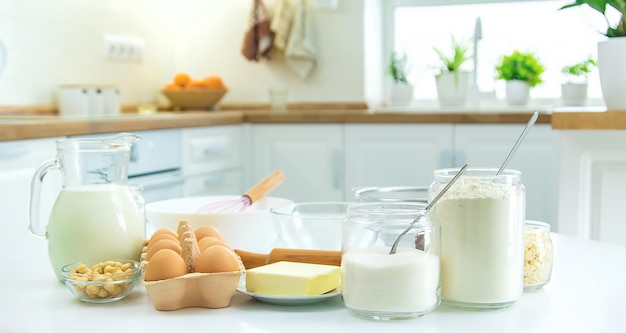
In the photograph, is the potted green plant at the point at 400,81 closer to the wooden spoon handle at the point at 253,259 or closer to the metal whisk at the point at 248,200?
the metal whisk at the point at 248,200

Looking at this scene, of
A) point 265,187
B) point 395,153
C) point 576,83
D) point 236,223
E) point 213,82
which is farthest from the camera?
point 213,82

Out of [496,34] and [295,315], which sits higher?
[496,34]

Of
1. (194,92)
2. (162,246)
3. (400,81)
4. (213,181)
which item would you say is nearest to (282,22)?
(194,92)

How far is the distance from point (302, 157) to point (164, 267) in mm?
2695

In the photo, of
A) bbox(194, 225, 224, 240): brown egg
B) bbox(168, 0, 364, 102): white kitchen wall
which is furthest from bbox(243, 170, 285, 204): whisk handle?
bbox(168, 0, 364, 102): white kitchen wall

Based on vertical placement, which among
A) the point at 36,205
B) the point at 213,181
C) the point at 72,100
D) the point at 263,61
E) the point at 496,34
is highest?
the point at 496,34

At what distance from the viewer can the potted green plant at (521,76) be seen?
12.6ft

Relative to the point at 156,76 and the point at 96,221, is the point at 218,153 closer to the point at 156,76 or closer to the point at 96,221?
the point at 156,76

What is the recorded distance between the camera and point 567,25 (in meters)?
3.93

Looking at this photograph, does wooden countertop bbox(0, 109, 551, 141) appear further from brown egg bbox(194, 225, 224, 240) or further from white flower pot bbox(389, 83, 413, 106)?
brown egg bbox(194, 225, 224, 240)

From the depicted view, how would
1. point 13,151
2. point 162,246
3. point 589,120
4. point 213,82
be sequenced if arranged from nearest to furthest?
1. point 162,246
2. point 589,120
3. point 13,151
4. point 213,82

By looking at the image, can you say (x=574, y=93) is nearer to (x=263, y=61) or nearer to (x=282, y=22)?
(x=282, y=22)

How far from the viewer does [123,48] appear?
12.7 ft

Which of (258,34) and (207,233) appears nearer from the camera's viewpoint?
(207,233)
